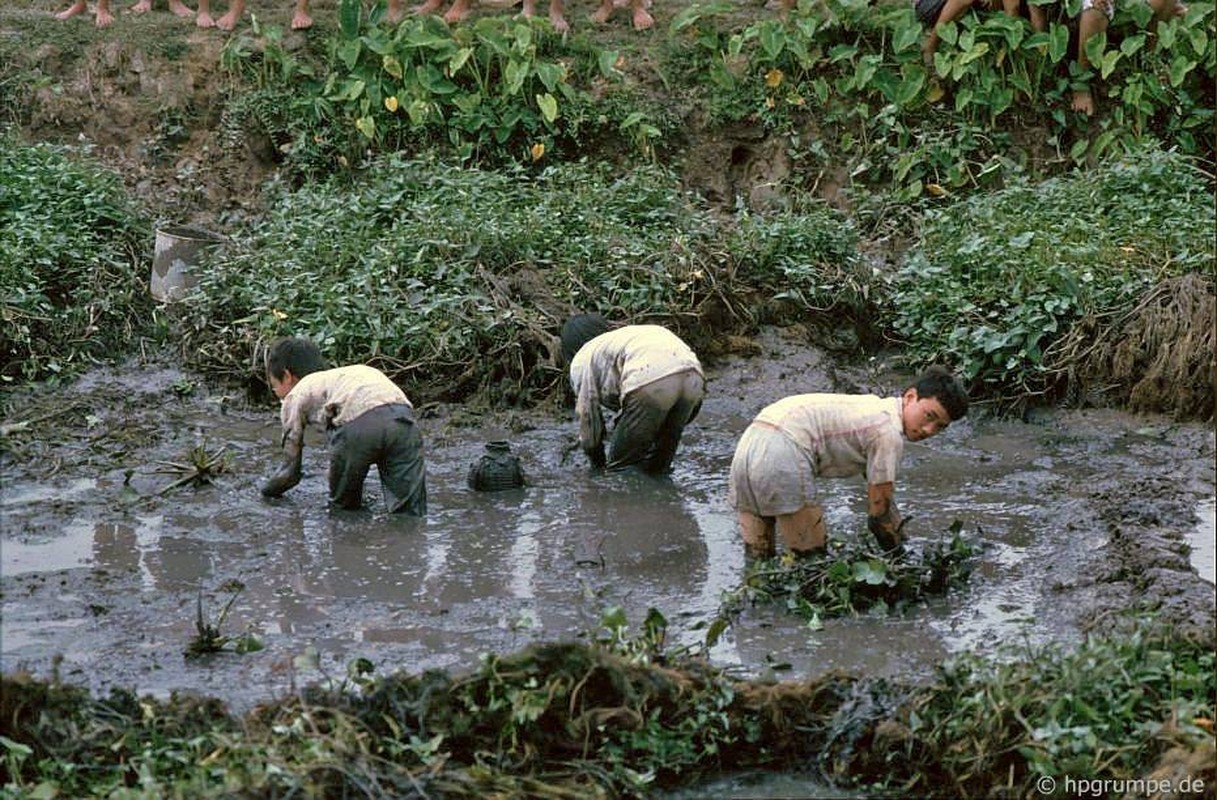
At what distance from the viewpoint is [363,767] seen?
20.9ft

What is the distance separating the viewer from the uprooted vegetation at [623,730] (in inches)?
254

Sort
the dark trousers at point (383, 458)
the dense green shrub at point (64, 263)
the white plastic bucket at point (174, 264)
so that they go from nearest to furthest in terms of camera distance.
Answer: the dark trousers at point (383, 458), the dense green shrub at point (64, 263), the white plastic bucket at point (174, 264)

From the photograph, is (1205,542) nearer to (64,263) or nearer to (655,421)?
(655,421)

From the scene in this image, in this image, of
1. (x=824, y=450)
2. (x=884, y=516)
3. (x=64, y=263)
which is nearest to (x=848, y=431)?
(x=824, y=450)

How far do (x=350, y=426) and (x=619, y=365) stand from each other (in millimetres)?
1523

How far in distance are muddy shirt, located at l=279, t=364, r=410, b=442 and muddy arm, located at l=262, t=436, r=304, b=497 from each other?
0.14 feet

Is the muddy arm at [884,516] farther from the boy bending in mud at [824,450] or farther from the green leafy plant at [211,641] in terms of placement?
the green leafy plant at [211,641]

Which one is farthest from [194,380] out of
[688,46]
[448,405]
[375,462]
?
[688,46]

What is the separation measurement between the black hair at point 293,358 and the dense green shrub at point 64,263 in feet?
8.74

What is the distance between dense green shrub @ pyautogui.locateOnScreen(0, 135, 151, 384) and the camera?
11.9 meters

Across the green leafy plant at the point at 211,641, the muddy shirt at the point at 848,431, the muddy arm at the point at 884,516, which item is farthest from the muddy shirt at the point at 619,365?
the green leafy plant at the point at 211,641

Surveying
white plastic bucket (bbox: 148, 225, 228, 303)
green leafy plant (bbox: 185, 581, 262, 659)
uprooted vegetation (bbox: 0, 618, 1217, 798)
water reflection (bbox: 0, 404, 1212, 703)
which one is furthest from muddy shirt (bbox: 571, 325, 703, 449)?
white plastic bucket (bbox: 148, 225, 228, 303)

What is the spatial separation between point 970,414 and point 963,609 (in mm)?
3221

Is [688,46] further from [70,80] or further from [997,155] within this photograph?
[70,80]
